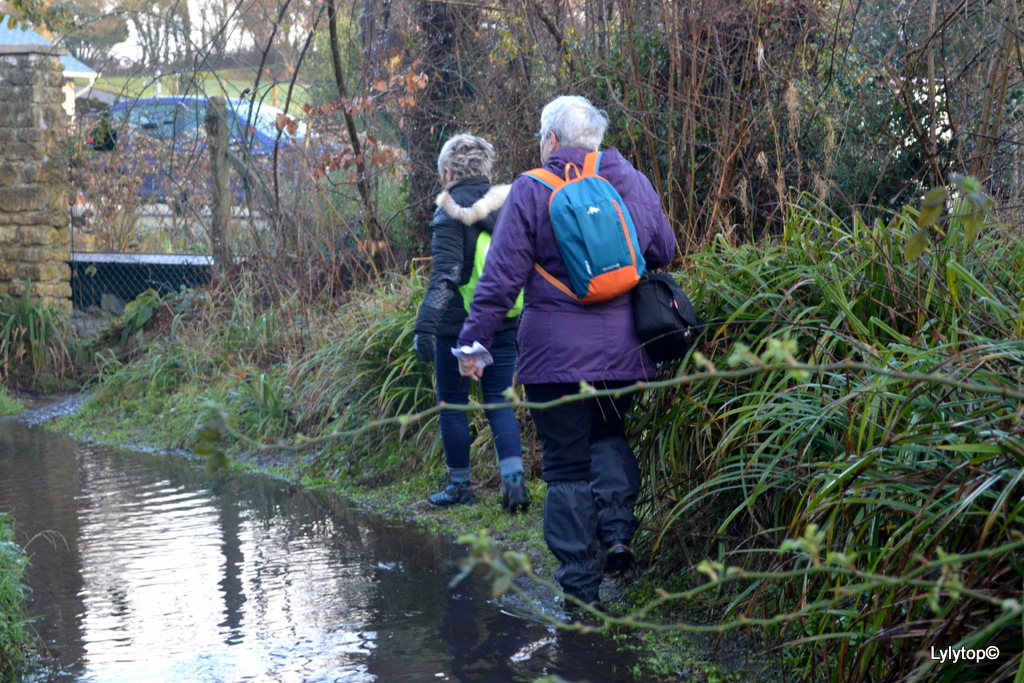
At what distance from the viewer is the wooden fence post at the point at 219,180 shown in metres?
10.4

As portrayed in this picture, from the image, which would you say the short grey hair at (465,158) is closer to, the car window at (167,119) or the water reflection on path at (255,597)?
the water reflection on path at (255,597)

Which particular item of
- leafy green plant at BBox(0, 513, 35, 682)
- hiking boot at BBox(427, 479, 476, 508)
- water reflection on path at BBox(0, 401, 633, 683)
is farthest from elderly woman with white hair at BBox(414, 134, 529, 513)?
leafy green plant at BBox(0, 513, 35, 682)

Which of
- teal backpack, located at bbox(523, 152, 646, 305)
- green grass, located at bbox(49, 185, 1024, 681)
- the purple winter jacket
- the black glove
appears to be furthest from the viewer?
the black glove

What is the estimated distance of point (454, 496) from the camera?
595 centimetres

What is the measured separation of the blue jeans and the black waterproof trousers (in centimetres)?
125

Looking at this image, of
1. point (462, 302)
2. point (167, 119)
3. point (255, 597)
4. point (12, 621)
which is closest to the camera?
point (12, 621)

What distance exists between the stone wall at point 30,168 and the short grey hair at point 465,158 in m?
6.98

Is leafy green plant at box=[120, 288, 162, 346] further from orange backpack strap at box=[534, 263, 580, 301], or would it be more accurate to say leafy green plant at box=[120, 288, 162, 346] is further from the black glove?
orange backpack strap at box=[534, 263, 580, 301]

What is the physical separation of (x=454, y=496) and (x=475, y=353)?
1.84 meters

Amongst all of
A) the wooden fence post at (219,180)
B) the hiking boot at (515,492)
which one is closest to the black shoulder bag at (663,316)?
the hiking boot at (515,492)

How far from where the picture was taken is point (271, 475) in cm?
727

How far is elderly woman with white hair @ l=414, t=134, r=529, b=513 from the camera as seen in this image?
5.52m

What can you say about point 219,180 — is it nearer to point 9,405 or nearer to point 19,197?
point 19,197

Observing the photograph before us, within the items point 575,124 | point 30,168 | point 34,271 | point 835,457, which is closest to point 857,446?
point 835,457
